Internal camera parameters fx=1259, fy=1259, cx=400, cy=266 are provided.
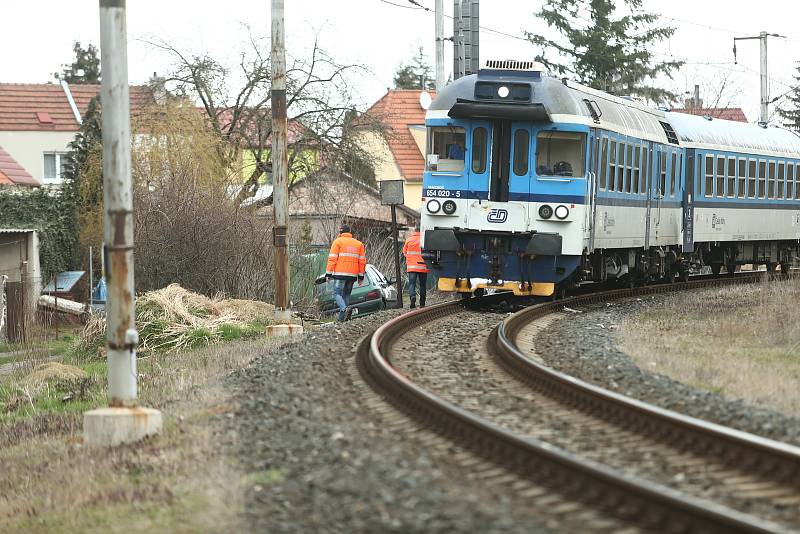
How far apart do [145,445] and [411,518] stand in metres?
3.65

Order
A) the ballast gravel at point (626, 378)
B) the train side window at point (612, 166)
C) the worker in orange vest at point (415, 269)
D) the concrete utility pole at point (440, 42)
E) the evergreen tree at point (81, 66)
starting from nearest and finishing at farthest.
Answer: the ballast gravel at point (626, 378), the train side window at point (612, 166), the worker in orange vest at point (415, 269), the concrete utility pole at point (440, 42), the evergreen tree at point (81, 66)

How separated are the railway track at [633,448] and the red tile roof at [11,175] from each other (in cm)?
2689

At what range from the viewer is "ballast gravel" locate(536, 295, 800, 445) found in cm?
862

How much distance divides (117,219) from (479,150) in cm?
864

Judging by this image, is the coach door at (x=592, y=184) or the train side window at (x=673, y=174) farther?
the train side window at (x=673, y=174)

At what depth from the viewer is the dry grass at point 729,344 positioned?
1061 centimetres

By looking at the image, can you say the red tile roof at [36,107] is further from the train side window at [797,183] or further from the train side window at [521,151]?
the train side window at [521,151]

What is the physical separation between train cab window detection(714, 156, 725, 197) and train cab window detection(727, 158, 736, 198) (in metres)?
0.36

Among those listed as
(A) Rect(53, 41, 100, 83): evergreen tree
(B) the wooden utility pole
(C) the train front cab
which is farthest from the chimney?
(A) Rect(53, 41, 100, 83): evergreen tree

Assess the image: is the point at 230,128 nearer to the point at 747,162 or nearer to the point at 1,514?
the point at 747,162

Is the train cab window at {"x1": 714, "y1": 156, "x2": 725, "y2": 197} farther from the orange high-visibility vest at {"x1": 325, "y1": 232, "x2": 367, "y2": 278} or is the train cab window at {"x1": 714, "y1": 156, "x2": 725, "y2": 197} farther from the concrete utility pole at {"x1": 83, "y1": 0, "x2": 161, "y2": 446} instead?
the concrete utility pole at {"x1": 83, "y1": 0, "x2": 161, "y2": 446}

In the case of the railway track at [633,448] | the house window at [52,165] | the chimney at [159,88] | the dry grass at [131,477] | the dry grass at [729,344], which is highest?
the chimney at [159,88]

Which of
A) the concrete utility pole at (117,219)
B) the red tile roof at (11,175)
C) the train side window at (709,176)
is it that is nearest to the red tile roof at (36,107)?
the red tile roof at (11,175)

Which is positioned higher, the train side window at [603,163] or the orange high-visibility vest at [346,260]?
the train side window at [603,163]
